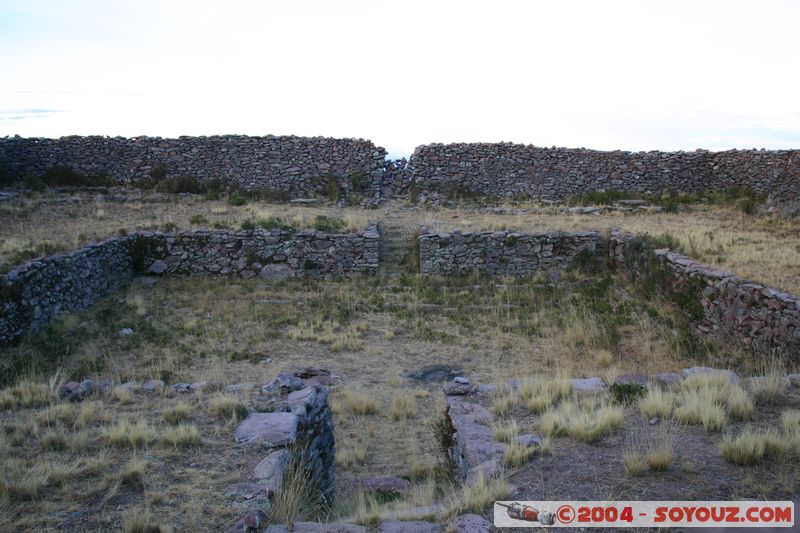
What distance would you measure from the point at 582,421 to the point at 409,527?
7.84 feet

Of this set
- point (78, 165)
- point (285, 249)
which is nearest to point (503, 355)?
point (285, 249)

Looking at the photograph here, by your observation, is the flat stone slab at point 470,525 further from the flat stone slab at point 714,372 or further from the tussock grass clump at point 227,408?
the flat stone slab at point 714,372

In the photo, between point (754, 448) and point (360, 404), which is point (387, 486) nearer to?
point (360, 404)

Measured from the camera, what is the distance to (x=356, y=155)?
25.1m

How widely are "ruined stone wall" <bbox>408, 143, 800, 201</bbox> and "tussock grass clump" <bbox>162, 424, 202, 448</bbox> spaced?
19690mm

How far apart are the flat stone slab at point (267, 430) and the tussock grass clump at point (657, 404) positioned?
366 cm

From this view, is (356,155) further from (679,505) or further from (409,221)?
(679,505)

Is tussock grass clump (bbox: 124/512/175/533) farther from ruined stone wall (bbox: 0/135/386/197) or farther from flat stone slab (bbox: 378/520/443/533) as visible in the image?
ruined stone wall (bbox: 0/135/386/197)

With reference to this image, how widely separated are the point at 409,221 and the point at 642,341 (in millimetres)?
9962

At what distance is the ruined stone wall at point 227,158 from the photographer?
2462cm

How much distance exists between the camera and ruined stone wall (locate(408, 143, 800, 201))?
25.0 meters

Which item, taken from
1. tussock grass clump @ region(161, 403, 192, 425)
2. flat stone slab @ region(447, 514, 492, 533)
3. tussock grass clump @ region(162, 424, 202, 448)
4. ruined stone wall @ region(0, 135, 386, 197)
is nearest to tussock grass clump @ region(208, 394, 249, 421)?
tussock grass clump @ region(161, 403, 192, 425)

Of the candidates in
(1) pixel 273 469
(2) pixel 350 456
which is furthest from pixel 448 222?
(1) pixel 273 469

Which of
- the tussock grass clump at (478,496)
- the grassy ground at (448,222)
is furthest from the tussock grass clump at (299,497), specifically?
the grassy ground at (448,222)
